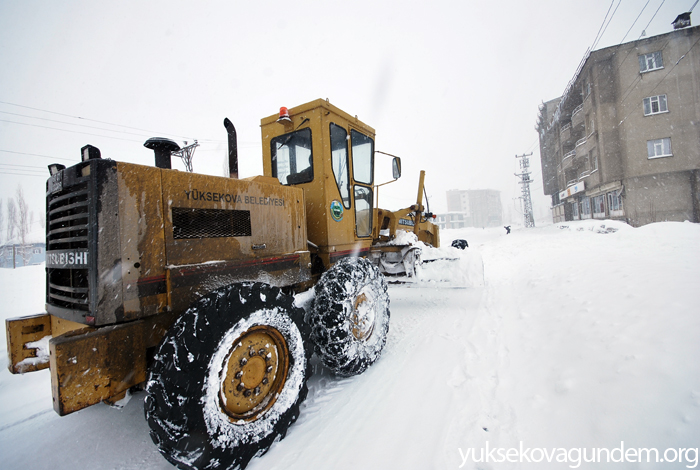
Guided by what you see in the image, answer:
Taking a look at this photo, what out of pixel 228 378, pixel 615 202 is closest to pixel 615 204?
pixel 615 202

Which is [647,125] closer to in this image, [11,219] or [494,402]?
[494,402]

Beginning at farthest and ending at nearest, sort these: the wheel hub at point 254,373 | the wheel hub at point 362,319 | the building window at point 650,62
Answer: the building window at point 650,62, the wheel hub at point 362,319, the wheel hub at point 254,373

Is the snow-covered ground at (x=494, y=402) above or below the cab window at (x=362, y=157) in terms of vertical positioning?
below

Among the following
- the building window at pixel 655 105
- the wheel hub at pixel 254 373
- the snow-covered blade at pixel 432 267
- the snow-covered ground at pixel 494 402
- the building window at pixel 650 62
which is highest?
the building window at pixel 650 62

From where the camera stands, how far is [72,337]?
67.3 inches

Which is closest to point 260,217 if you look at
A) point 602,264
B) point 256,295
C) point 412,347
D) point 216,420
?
point 256,295

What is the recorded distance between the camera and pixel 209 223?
2.35 m

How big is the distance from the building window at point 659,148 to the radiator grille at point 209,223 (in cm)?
2687

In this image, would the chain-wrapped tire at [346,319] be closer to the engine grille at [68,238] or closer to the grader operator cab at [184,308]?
the grader operator cab at [184,308]

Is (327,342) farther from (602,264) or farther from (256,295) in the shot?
(602,264)

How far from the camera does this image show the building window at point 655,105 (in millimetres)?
19766

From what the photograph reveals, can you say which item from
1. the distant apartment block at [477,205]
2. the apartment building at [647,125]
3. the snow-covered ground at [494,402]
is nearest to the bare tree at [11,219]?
the snow-covered ground at [494,402]

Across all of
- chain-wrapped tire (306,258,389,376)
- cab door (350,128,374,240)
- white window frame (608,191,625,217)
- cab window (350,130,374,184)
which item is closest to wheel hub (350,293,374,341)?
chain-wrapped tire (306,258,389,376)

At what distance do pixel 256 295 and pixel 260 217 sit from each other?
790 millimetres
